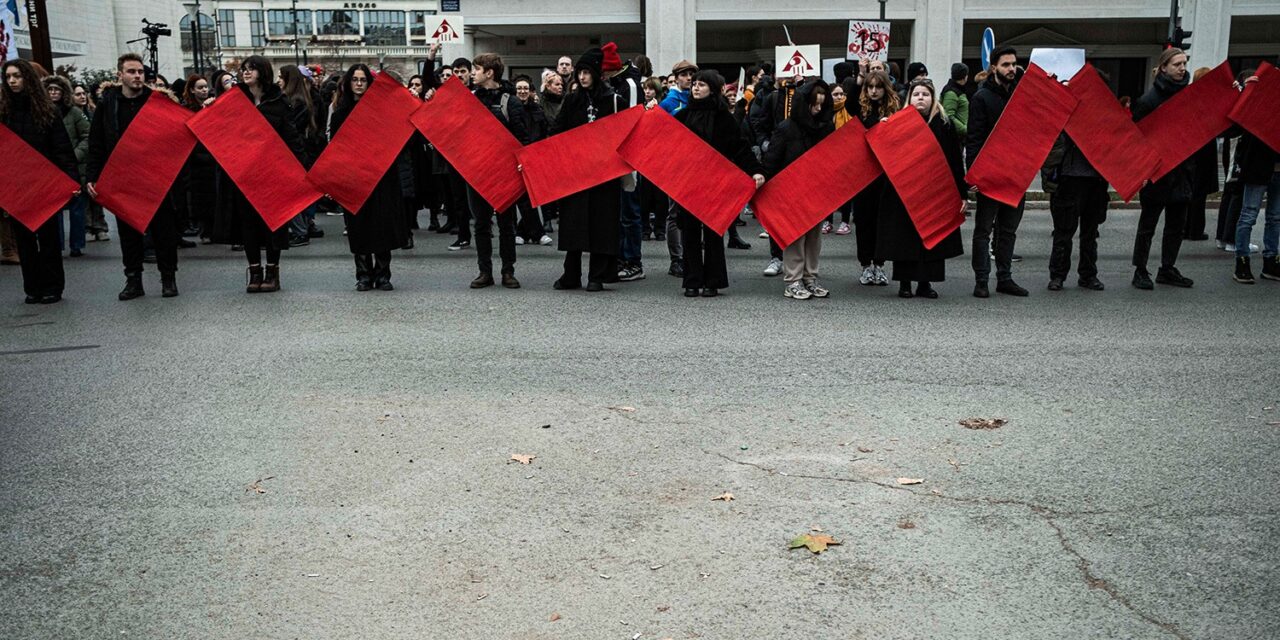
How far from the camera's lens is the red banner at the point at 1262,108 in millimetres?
10570

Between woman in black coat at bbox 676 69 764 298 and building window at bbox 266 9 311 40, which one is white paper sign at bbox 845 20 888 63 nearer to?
woman in black coat at bbox 676 69 764 298

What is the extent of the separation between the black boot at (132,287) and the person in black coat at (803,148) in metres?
5.45

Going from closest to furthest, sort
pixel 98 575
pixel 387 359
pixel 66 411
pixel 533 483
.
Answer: pixel 98 575, pixel 533 483, pixel 66 411, pixel 387 359

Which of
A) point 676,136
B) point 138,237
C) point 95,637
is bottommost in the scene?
point 95,637

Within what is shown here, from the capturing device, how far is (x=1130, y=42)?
1571 inches

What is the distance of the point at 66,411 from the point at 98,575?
2.61 meters

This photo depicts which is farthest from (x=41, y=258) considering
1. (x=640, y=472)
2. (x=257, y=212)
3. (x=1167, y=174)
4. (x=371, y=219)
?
(x=1167, y=174)

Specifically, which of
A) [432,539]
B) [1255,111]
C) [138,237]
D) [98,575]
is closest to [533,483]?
[432,539]

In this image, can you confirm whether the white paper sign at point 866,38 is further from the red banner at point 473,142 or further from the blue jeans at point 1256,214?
the red banner at point 473,142

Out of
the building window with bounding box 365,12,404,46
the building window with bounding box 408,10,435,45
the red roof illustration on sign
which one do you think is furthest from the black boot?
the building window with bounding box 408,10,435,45

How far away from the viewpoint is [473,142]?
1078cm

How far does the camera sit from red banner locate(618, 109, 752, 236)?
1035 cm

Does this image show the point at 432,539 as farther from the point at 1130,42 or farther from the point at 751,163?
the point at 1130,42

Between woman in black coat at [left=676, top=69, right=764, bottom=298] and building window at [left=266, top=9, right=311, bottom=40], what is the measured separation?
325 ft
